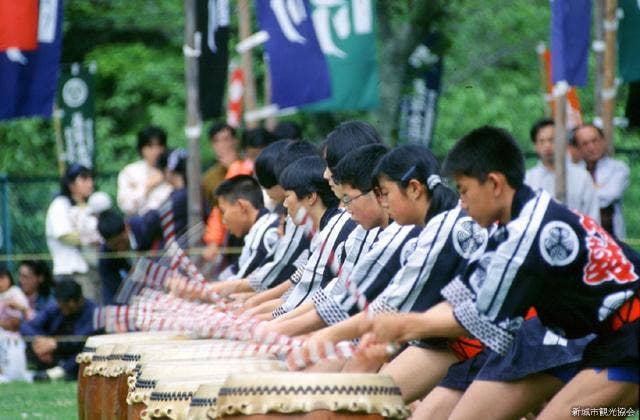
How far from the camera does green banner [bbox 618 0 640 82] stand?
1124 centimetres

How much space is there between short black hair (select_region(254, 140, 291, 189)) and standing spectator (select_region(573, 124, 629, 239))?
305cm

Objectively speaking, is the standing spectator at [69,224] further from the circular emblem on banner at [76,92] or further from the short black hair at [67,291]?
the circular emblem on banner at [76,92]

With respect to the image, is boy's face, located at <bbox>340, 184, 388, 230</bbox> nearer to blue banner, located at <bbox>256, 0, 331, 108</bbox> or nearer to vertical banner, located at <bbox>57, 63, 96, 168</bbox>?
blue banner, located at <bbox>256, 0, 331, 108</bbox>

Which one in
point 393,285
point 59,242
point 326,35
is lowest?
point 59,242

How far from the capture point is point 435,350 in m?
6.20

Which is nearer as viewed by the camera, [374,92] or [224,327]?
[224,327]

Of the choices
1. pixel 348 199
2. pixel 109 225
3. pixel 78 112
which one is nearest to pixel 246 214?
pixel 348 199

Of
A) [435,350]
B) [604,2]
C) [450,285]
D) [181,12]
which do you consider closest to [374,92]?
[604,2]

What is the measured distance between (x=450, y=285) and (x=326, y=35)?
6.74 meters

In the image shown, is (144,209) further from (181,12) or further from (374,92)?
(181,12)

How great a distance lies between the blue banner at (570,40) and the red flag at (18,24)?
3.85m

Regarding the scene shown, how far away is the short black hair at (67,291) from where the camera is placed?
12.9 metres

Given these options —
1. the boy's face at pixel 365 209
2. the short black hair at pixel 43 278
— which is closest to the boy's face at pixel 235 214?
the boy's face at pixel 365 209

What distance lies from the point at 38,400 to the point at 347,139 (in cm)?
448
